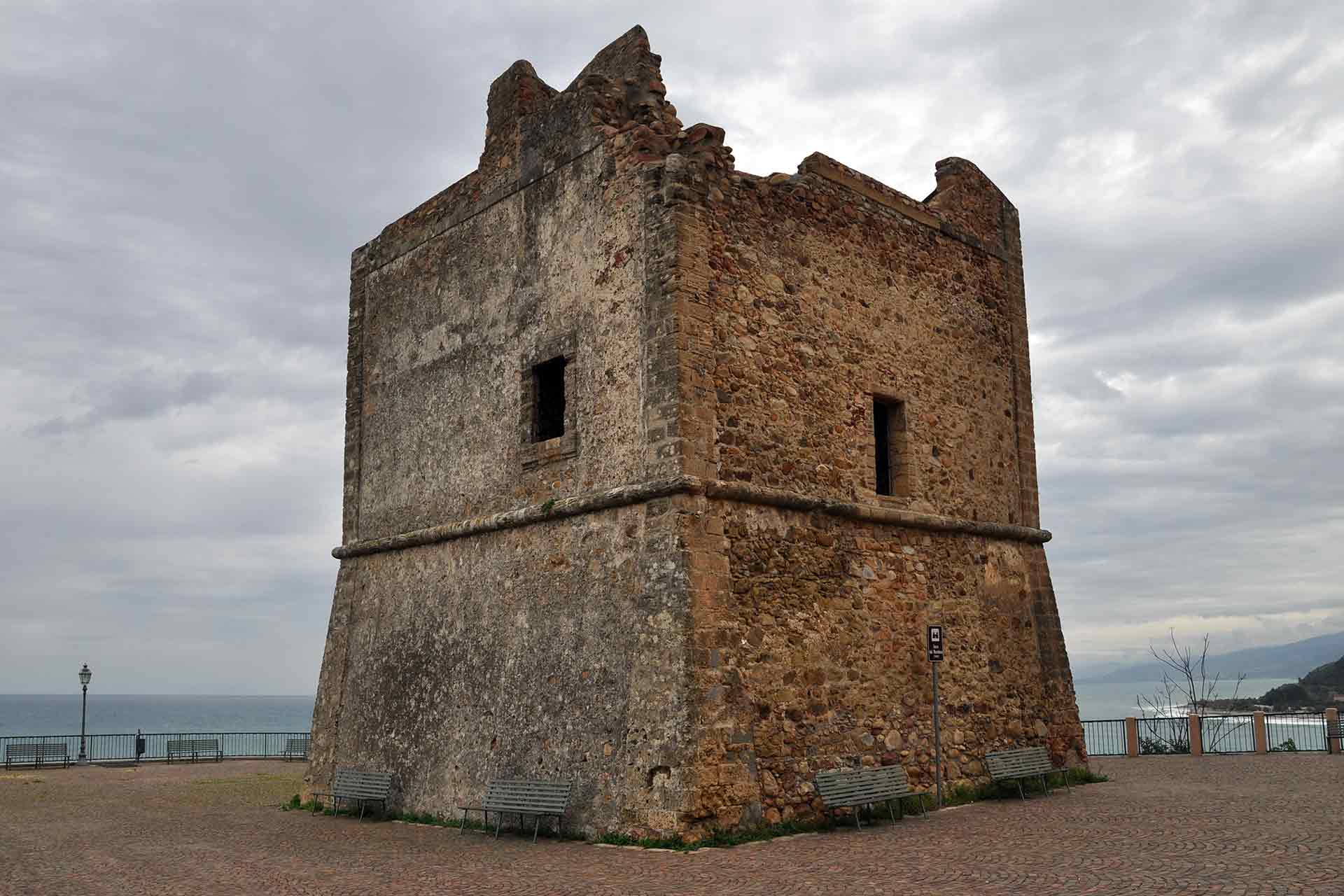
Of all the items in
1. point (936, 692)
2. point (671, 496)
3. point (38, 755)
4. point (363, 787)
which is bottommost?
point (38, 755)

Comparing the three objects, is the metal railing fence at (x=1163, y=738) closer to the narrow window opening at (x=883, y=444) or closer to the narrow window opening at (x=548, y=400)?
the narrow window opening at (x=883, y=444)

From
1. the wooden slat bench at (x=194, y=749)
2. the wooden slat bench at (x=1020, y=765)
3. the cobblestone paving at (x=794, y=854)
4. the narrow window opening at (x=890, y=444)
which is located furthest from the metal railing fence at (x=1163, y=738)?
the wooden slat bench at (x=194, y=749)

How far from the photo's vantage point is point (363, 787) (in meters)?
13.6

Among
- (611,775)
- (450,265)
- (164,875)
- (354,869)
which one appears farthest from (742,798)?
(450,265)

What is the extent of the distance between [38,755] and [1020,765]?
2154 cm

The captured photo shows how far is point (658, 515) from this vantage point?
11.1 meters

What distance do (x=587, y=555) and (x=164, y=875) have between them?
4.89 m

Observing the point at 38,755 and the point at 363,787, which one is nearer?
the point at 363,787

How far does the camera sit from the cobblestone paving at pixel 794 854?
828 centimetres

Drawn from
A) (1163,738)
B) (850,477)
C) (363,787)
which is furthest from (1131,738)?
(363,787)

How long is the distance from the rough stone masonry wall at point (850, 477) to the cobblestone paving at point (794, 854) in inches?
43.1

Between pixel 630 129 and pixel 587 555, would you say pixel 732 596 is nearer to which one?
pixel 587 555

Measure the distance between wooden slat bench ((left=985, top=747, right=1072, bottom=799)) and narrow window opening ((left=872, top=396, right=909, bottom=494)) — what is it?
3.37 metres

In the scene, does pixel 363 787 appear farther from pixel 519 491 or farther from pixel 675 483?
pixel 675 483
